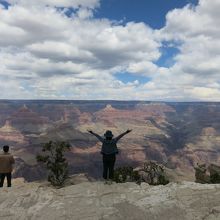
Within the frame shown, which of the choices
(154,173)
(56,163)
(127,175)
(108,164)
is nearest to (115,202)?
(108,164)

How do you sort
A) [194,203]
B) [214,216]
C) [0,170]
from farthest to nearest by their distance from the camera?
[0,170], [194,203], [214,216]

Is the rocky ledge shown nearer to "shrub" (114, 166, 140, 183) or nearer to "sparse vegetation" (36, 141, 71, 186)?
"sparse vegetation" (36, 141, 71, 186)

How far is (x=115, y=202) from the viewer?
14.4m

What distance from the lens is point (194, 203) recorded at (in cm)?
1380

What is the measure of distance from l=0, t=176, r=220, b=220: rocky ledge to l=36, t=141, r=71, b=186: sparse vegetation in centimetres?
502

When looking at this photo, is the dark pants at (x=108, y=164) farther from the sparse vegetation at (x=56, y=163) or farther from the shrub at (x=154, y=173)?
the sparse vegetation at (x=56, y=163)

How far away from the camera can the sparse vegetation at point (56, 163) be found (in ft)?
70.3

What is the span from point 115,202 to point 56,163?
877 centimetres

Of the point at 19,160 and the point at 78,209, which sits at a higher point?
the point at 78,209

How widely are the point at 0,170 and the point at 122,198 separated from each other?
6262 mm

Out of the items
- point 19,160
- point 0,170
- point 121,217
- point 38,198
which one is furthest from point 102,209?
point 19,160

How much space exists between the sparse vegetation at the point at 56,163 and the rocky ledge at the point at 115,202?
5020 millimetres

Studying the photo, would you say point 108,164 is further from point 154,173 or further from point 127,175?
point 154,173

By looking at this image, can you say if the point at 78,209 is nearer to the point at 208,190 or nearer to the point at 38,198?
the point at 38,198
